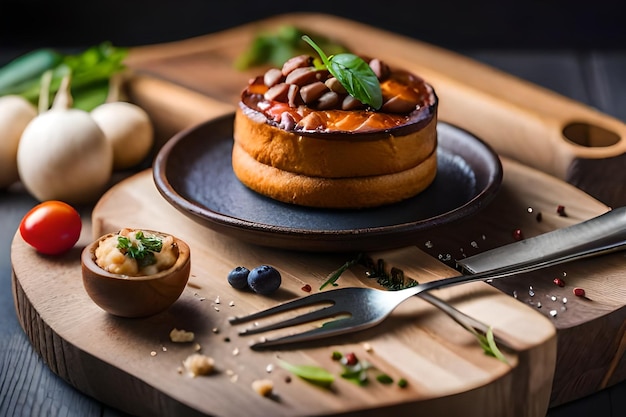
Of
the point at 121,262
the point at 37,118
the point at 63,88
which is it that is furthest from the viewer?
the point at 63,88

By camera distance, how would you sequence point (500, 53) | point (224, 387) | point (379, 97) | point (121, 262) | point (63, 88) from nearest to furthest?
point (224, 387)
point (121, 262)
point (379, 97)
point (63, 88)
point (500, 53)

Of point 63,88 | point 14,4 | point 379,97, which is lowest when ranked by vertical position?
point 14,4

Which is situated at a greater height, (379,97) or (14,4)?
(379,97)

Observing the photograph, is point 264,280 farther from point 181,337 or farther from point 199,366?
point 199,366

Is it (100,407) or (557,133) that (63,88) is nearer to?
(100,407)

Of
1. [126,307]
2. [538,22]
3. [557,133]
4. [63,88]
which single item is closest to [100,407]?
[126,307]

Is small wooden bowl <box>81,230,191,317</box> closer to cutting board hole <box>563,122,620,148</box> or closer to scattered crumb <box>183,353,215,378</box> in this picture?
scattered crumb <box>183,353,215,378</box>

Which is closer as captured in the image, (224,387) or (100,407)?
(224,387)

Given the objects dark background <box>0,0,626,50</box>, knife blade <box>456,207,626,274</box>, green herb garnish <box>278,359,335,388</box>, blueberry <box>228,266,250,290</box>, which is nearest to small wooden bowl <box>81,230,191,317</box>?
blueberry <box>228,266,250,290</box>
